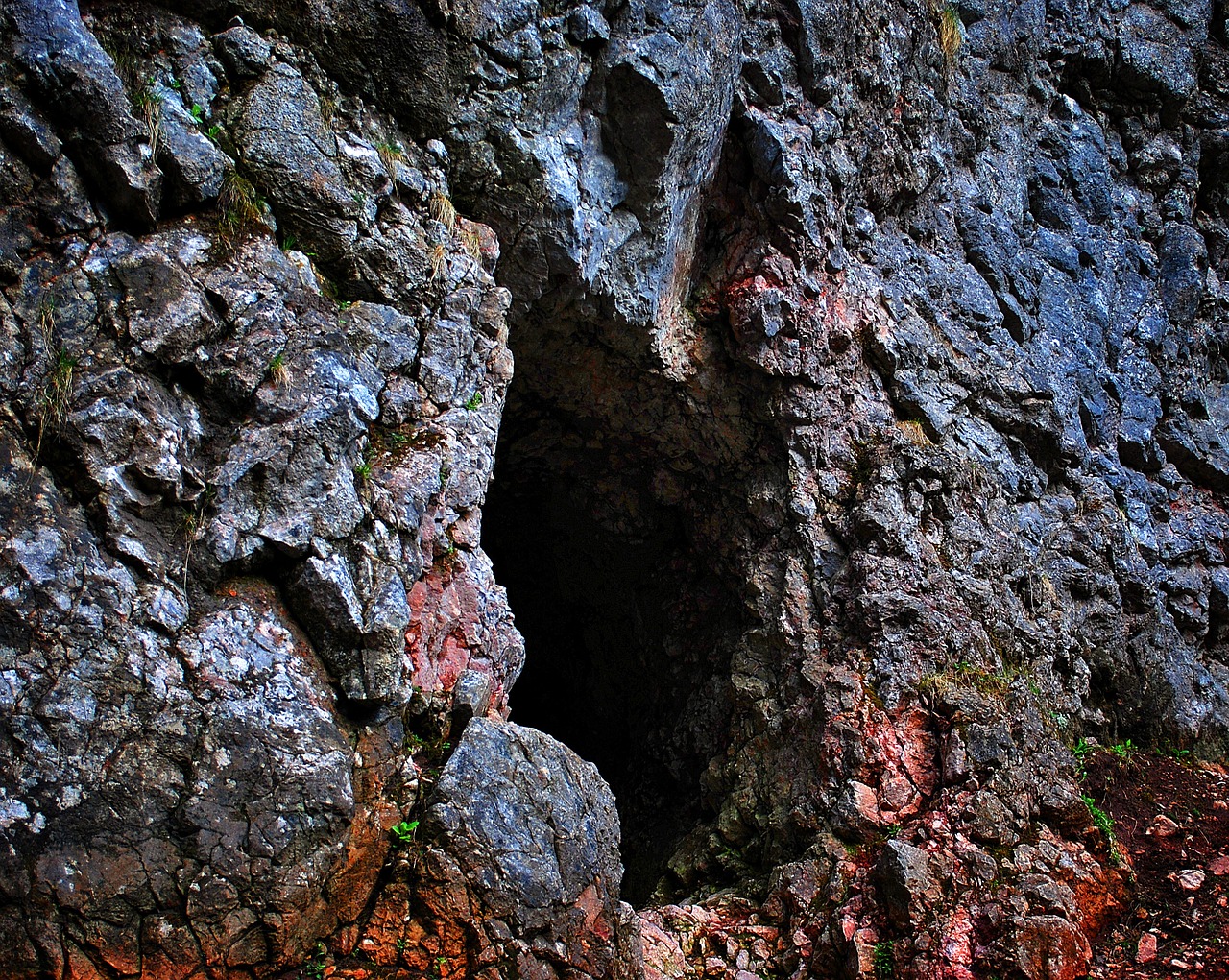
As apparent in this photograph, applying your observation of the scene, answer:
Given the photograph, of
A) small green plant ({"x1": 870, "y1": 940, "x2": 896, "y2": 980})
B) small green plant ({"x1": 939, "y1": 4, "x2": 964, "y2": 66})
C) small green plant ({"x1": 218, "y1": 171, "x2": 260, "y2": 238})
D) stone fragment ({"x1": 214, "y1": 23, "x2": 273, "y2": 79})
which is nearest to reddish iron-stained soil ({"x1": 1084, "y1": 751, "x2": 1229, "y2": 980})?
small green plant ({"x1": 870, "y1": 940, "x2": 896, "y2": 980})

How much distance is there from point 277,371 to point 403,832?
2716 mm

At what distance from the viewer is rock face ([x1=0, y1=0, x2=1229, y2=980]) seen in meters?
4.32

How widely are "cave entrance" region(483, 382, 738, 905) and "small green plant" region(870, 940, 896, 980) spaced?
98.0 inches

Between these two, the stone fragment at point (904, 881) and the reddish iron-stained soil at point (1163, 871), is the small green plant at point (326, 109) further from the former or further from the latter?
the stone fragment at point (904, 881)

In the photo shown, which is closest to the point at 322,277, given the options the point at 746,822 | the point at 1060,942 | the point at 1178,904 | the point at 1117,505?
the point at 746,822

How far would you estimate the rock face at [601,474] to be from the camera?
4316 mm

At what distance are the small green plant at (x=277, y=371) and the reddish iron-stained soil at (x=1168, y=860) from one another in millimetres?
6497

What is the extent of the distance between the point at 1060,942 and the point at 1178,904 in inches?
52.4

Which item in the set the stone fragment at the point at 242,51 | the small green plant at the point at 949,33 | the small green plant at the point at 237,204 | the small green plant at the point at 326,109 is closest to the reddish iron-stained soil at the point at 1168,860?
the small green plant at the point at 237,204

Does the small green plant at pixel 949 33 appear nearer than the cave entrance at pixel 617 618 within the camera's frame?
No

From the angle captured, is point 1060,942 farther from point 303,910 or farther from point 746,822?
point 303,910

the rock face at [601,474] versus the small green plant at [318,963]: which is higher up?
the rock face at [601,474]

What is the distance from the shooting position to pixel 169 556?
4480 millimetres

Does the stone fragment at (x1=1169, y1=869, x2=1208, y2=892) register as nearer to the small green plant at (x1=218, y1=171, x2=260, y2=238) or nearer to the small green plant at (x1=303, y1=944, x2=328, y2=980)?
the small green plant at (x1=303, y1=944, x2=328, y2=980)
